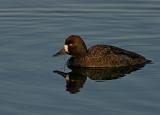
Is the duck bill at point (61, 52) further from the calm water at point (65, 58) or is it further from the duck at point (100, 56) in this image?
the calm water at point (65, 58)

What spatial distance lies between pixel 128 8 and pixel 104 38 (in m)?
3.19

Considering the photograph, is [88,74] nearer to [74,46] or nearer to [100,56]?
[100,56]

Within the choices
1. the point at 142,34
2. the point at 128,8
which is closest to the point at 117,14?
the point at 128,8

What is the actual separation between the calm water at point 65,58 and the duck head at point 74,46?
12.8 inches

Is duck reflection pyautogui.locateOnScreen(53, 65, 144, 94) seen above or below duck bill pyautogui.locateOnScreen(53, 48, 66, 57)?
below

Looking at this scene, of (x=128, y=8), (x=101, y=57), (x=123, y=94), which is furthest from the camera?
(x=128, y=8)

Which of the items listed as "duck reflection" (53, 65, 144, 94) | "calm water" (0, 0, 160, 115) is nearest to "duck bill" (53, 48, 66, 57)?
"calm water" (0, 0, 160, 115)

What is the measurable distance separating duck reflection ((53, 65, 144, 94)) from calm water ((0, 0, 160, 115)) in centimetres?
15

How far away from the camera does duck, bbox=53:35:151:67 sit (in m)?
16.0

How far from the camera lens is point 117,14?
66.0 ft

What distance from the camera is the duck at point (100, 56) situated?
1599 centimetres

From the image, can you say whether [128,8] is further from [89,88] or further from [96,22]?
[89,88]

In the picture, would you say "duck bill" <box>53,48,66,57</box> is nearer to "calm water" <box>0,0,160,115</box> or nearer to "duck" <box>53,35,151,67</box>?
"duck" <box>53,35,151,67</box>

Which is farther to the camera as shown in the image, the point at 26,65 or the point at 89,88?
the point at 26,65
